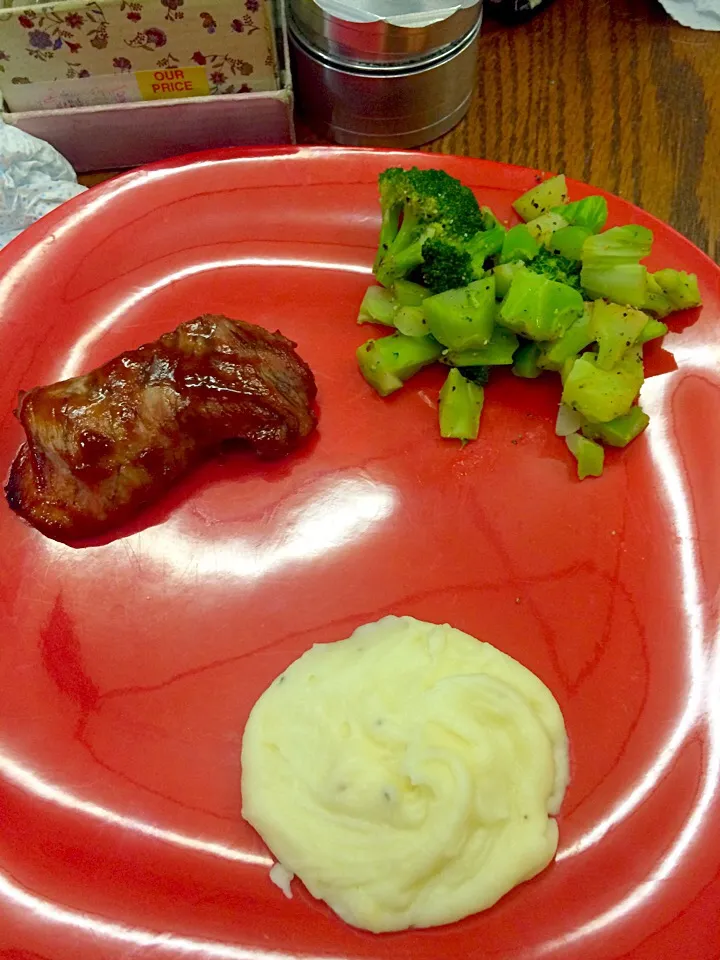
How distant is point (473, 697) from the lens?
2383mm

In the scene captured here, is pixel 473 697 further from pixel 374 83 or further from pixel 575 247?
Result: pixel 374 83

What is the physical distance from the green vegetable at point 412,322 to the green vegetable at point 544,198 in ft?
2.20

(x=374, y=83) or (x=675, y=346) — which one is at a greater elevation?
(x=374, y=83)

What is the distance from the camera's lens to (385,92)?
135 inches

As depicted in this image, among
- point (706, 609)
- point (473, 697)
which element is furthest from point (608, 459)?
point (473, 697)

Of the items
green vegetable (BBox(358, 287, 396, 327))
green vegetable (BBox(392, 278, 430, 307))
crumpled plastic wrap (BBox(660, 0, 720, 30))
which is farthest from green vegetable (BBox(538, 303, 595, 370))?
crumpled plastic wrap (BBox(660, 0, 720, 30))

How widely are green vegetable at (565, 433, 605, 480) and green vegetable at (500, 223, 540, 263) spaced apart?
69 cm

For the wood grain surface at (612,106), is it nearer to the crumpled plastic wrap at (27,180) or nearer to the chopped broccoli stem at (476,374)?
the chopped broccoli stem at (476,374)

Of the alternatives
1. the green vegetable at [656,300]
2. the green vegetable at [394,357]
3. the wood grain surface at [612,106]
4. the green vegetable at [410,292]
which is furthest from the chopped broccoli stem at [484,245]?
the wood grain surface at [612,106]

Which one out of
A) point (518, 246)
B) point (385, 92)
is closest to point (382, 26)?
point (385, 92)

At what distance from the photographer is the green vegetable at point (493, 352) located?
112 inches

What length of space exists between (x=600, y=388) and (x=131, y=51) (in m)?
2.23

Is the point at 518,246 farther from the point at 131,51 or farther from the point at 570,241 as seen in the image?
the point at 131,51

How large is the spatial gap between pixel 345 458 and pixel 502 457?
587 millimetres
